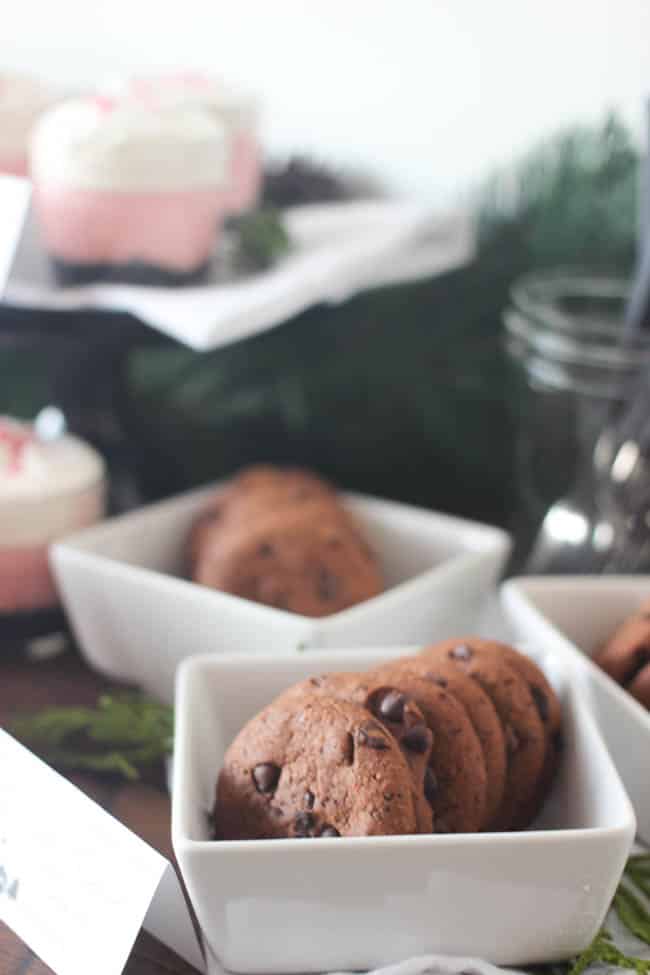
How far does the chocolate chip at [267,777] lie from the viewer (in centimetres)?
57

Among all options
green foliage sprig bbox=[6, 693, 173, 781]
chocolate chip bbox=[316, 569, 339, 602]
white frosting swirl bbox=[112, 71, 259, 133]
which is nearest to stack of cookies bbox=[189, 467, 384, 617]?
chocolate chip bbox=[316, 569, 339, 602]

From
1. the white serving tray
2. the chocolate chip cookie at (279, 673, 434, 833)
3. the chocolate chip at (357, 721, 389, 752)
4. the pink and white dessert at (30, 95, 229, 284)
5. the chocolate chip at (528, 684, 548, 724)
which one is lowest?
the chocolate chip at (528, 684, 548, 724)

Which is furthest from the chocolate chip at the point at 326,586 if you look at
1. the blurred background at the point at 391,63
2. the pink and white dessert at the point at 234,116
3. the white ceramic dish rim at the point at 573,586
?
the blurred background at the point at 391,63

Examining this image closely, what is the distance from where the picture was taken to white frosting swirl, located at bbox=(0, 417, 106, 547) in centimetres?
86

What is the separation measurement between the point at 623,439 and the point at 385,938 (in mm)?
447

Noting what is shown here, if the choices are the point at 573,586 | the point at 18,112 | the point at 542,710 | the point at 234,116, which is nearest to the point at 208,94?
the point at 234,116

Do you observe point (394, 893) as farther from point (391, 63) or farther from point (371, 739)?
point (391, 63)

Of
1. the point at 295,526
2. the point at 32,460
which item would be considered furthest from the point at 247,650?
the point at 32,460

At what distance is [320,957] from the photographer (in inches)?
21.7

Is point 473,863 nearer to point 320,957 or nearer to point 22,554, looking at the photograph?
point 320,957

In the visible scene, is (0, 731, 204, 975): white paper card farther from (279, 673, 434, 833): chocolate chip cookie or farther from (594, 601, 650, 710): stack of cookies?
(594, 601, 650, 710): stack of cookies

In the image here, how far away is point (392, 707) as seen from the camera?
22.5 inches

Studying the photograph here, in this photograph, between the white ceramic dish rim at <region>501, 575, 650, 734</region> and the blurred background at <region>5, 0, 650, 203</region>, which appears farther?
the blurred background at <region>5, 0, 650, 203</region>

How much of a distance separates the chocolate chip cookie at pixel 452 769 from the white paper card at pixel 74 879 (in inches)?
4.9
